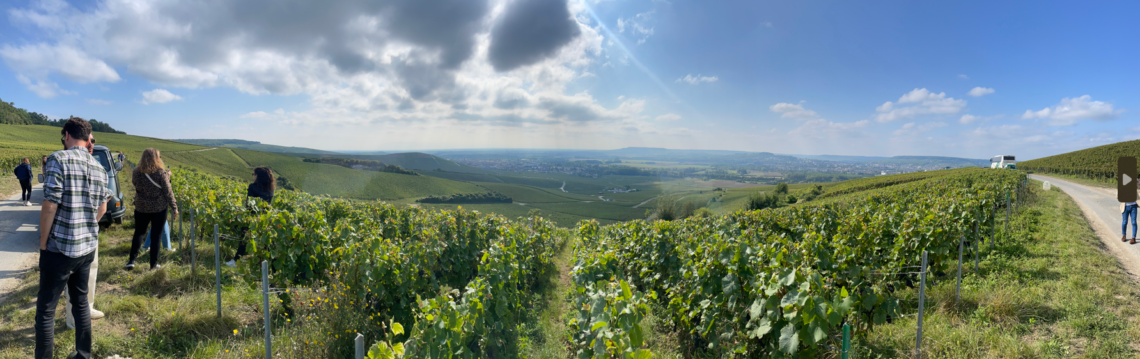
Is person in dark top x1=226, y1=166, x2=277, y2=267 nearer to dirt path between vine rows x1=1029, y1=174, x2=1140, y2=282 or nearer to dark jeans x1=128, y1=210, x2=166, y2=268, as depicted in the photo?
dark jeans x1=128, y1=210, x2=166, y2=268

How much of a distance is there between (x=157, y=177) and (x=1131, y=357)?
1062 centimetres

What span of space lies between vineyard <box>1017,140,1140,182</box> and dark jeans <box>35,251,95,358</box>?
50.1 meters

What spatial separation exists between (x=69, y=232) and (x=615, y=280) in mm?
5242

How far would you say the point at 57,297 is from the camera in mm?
3311

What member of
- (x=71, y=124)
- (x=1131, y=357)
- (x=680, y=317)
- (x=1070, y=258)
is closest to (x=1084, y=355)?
(x=1131, y=357)

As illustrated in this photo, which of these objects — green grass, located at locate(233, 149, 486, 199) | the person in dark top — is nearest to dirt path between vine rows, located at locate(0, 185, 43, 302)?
the person in dark top

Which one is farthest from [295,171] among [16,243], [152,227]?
[152,227]

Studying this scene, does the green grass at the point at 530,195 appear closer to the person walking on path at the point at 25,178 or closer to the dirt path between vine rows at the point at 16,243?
the person walking on path at the point at 25,178

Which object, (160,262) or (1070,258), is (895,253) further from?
(160,262)

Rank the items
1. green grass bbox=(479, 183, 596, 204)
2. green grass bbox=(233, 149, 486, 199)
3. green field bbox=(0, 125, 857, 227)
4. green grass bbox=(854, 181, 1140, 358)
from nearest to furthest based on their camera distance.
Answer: green grass bbox=(854, 181, 1140, 358)
green field bbox=(0, 125, 857, 227)
green grass bbox=(233, 149, 486, 199)
green grass bbox=(479, 183, 596, 204)

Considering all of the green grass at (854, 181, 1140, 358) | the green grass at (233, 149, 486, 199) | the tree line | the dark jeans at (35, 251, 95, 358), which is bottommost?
the green grass at (233, 149, 486, 199)

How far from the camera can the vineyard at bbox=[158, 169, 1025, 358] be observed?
3.27 m

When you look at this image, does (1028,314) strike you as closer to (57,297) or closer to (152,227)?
(57,297)

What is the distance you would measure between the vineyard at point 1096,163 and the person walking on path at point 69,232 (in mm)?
50073
